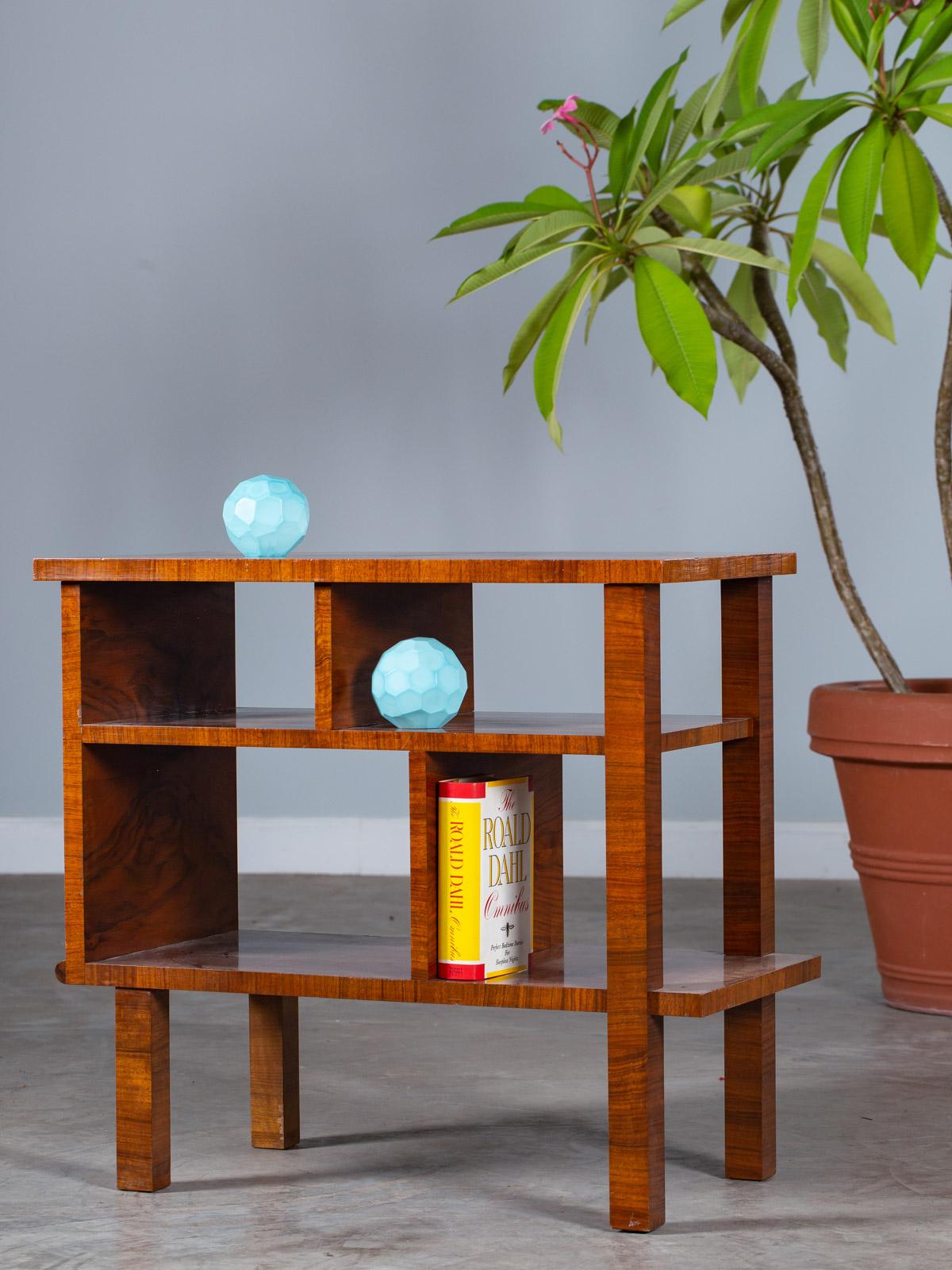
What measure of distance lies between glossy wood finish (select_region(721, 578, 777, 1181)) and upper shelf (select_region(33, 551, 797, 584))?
0.07 metres

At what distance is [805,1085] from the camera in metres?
2.57

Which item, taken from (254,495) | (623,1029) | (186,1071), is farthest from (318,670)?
(186,1071)

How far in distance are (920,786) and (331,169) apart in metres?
2.49

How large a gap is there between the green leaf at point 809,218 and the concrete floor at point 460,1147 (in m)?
1.15

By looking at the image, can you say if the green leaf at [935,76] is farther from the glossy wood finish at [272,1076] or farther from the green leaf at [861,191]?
the glossy wood finish at [272,1076]

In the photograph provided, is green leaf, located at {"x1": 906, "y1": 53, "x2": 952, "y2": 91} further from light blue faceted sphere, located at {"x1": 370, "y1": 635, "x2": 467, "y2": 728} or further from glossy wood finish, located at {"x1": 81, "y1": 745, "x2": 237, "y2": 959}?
glossy wood finish, located at {"x1": 81, "y1": 745, "x2": 237, "y2": 959}

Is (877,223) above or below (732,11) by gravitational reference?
below

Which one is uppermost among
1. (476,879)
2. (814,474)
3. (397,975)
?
(814,474)

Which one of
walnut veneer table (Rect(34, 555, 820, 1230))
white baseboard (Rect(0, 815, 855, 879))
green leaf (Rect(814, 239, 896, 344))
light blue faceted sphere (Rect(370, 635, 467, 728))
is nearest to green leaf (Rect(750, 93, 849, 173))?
green leaf (Rect(814, 239, 896, 344))

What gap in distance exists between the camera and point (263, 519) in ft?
6.75

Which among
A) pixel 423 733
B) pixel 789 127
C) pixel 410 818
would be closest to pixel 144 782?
pixel 410 818

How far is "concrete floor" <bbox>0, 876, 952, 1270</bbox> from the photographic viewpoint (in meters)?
1.88

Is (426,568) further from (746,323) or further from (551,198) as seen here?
(746,323)

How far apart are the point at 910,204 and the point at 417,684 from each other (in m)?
1.19
